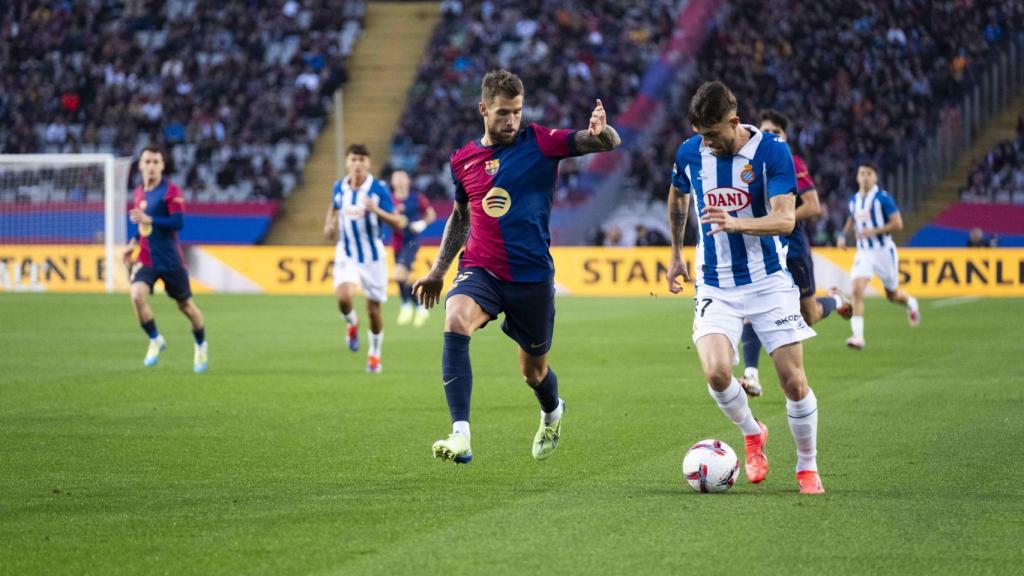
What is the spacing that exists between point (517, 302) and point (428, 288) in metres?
0.51

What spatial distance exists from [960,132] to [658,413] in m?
24.0

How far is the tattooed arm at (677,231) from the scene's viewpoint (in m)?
8.06

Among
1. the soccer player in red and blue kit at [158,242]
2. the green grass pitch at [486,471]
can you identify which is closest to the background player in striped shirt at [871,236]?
the green grass pitch at [486,471]

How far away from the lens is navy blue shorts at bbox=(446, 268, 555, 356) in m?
8.20

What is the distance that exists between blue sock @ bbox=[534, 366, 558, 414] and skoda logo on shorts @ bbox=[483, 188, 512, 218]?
1.12 metres

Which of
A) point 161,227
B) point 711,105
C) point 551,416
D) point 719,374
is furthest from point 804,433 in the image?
point 161,227

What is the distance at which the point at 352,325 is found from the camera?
17.0 m

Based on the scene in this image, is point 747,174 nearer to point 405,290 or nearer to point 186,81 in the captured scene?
point 405,290

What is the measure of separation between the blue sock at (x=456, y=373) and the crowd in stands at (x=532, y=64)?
25990 millimetres

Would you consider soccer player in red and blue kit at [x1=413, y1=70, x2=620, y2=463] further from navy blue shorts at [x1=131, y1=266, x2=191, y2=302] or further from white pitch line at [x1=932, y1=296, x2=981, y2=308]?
white pitch line at [x1=932, y1=296, x2=981, y2=308]

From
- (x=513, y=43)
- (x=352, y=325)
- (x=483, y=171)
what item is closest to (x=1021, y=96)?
(x=513, y=43)

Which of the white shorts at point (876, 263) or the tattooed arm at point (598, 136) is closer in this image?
the tattooed arm at point (598, 136)

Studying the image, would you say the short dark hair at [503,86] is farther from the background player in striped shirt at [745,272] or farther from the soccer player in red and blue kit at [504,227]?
the background player in striped shirt at [745,272]

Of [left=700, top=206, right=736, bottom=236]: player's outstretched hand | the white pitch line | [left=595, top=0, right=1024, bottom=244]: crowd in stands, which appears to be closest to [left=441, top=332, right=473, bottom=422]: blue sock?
[left=700, top=206, right=736, bottom=236]: player's outstretched hand
